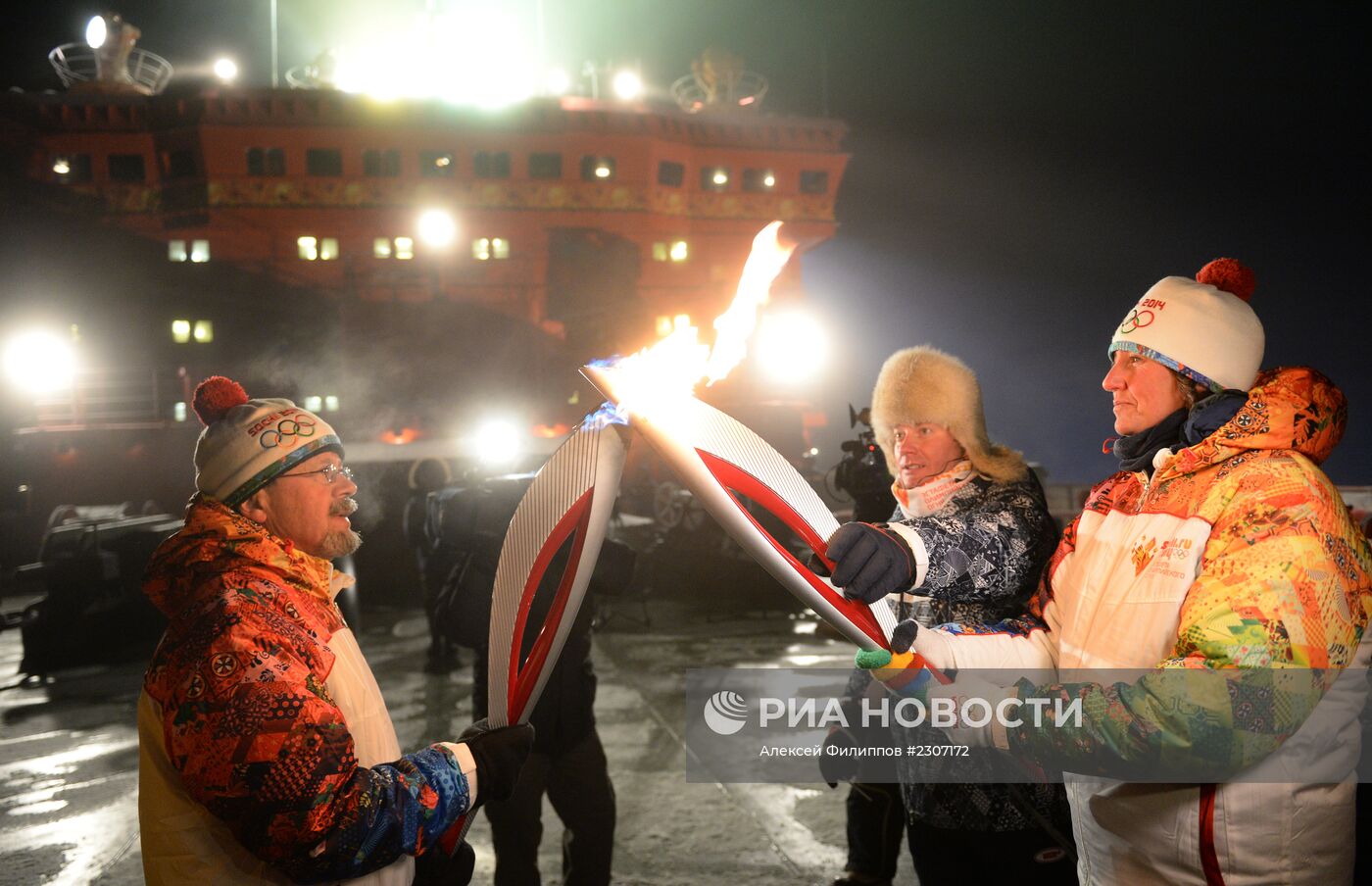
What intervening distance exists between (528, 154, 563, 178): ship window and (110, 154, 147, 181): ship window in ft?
47.1

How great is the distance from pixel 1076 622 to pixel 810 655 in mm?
7523

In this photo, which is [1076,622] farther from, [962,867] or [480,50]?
[480,50]

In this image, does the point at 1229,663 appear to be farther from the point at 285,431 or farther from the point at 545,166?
the point at 545,166

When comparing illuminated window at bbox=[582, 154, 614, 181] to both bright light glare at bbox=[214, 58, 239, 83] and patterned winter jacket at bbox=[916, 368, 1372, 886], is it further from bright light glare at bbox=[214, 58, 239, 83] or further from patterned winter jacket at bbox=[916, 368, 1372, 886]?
patterned winter jacket at bbox=[916, 368, 1372, 886]

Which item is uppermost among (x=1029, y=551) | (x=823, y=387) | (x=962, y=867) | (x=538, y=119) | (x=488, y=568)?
(x=538, y=119)

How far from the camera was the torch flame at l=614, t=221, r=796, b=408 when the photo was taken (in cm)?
192

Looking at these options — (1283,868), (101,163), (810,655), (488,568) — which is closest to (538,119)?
(101,163)

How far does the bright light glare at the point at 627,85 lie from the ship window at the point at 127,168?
19.1 meters

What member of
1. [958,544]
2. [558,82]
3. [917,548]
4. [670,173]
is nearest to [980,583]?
[958,544]

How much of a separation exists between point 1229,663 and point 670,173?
35159 mm

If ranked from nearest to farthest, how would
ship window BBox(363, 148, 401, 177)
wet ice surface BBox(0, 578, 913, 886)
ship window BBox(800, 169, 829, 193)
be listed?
wet ice surface BBox(0, 578, 913, 886), ship window BBox(363, 148, 401, 177), ship window BBox(800, 169, 829, 193)

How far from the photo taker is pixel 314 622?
1.95m

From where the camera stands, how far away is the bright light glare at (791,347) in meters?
32.7
